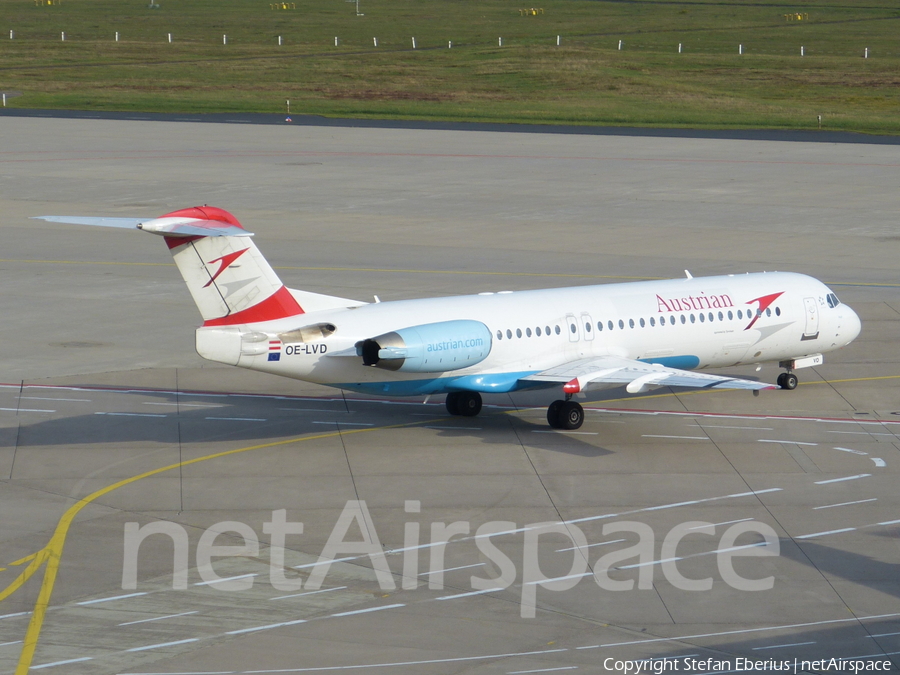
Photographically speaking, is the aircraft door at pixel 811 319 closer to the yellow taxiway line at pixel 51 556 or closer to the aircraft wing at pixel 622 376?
the aircraft wing at pixel 622 376

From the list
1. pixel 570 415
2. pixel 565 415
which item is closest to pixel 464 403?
pixel 565 415

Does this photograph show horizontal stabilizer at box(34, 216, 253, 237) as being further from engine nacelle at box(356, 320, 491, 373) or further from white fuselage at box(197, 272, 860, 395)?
engine nacelle at box(356, 320, 491, 373)

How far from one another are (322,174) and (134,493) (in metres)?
46.4

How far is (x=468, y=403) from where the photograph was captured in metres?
32.0

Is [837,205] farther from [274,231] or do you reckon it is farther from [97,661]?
[97,661]

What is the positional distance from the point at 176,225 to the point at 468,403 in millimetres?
9276

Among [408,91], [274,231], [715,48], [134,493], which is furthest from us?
[715,48]

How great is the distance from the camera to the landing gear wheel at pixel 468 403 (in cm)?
3195

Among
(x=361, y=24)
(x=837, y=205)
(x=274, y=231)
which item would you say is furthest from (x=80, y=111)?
(x=361, y=24)

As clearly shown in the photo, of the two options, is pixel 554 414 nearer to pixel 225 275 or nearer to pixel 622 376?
pixel 622 376

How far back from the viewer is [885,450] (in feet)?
96.4

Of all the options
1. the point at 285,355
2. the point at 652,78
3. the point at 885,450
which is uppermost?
the point at 652,78

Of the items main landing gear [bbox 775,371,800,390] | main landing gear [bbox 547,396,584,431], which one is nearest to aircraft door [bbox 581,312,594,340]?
main landing gear [bbox 547,396,584,431]

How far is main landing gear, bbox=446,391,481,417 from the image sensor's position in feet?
105
